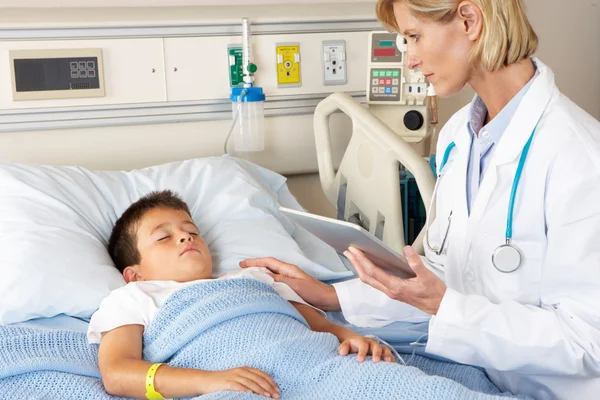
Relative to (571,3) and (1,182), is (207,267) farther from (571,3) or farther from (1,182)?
(571,3)

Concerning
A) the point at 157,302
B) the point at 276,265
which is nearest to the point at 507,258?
the point at 276,265

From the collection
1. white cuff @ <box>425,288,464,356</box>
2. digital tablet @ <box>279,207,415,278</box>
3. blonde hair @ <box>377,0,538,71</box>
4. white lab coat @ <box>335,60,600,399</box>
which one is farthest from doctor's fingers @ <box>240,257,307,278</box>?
blonde hair @ <box>377,0,538,71</box>

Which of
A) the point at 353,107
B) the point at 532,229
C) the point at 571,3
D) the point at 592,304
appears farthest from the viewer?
the point at 571,3

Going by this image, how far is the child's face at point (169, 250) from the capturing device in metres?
2.07

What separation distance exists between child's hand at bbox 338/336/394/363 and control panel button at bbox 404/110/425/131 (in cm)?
124

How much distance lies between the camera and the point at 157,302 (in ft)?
6.31

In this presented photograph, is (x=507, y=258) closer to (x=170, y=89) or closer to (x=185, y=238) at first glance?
(x=185, y=238)

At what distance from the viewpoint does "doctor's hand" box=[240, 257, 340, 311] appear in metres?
2.10

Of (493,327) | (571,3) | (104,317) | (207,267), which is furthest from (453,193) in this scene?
(571,3)

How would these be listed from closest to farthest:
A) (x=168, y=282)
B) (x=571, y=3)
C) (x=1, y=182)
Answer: (x=168, y=282) → (x=1, y=182) → (x=571, y=3)

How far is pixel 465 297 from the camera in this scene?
1617 mm

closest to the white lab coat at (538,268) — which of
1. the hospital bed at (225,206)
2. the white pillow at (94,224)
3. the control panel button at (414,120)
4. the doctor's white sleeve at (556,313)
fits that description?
the doctor's white sleeve at (556,313)

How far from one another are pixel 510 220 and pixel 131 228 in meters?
1.07

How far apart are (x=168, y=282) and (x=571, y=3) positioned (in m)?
2.52
